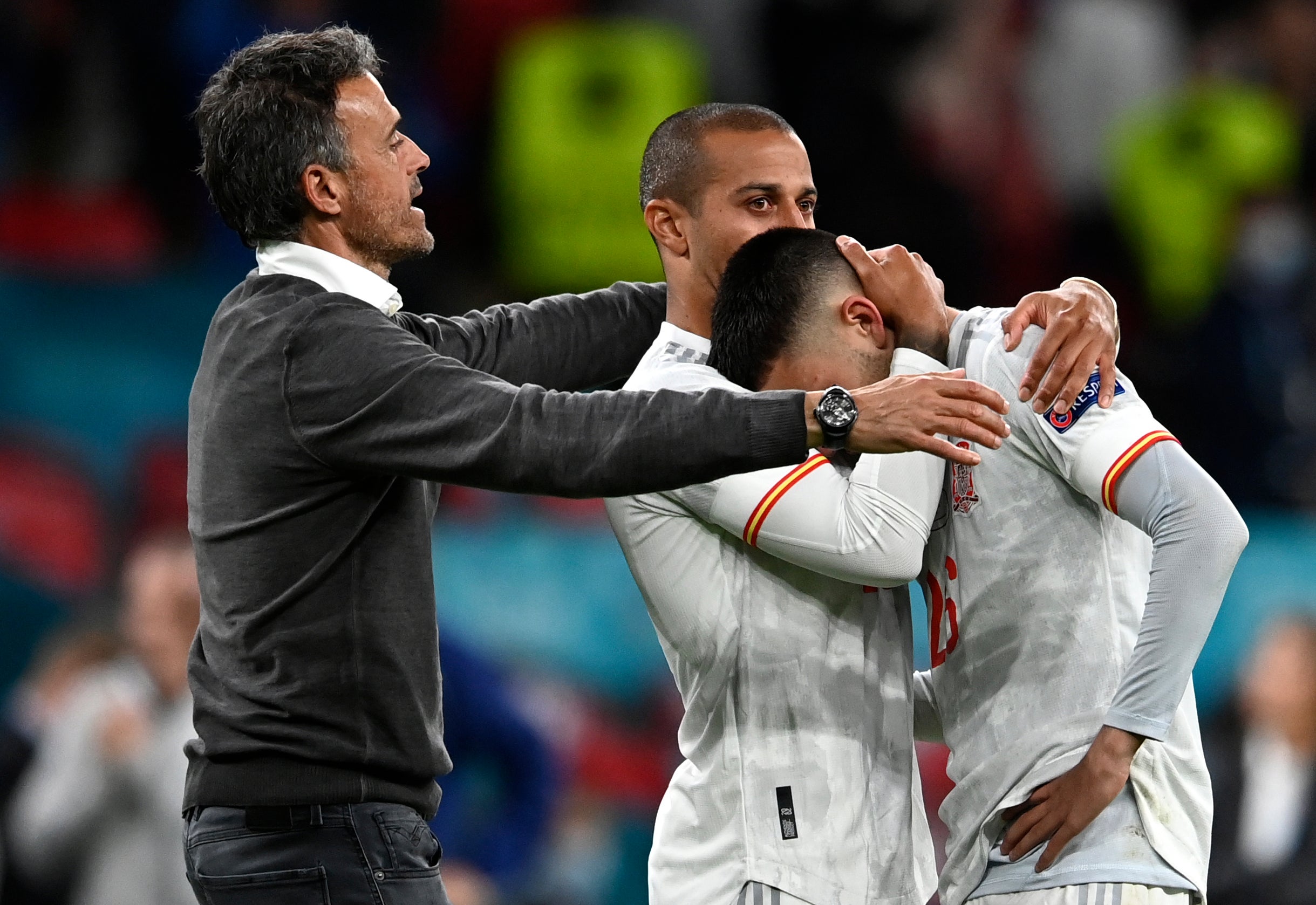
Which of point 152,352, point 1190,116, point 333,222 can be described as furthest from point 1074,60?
point 333,222

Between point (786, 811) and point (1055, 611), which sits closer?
point (1055, 611)

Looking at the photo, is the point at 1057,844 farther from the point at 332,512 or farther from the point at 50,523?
the point at 50,523

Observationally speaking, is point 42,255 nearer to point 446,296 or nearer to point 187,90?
point 187,90

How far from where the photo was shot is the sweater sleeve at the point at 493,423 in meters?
2.53

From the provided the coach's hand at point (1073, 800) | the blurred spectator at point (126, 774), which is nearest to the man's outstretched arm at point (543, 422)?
the coach's hand at point (1073, 800)

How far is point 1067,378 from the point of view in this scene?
2664mm

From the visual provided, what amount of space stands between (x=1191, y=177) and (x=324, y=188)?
6.24 m

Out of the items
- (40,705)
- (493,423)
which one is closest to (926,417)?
(493,423)

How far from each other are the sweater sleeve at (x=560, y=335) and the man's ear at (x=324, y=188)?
408mm

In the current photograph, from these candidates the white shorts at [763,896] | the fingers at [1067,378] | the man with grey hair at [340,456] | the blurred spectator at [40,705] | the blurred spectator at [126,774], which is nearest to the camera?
the man with grey hair at [340,456]

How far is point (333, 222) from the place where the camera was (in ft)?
9.87

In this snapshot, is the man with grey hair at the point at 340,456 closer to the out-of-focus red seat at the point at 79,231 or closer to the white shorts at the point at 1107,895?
the white shorts at the point at 1107,895

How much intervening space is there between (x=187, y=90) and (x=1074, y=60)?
420cm

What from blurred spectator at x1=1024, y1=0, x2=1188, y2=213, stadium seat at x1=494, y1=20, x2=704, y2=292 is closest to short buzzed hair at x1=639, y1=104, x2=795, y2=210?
stadium seat at x1=494, y1=20, x2=704, y2=292
